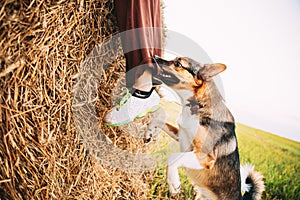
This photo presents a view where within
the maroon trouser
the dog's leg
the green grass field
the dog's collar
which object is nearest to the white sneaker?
the maroon trouser

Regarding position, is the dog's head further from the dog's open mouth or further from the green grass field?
the green grass field

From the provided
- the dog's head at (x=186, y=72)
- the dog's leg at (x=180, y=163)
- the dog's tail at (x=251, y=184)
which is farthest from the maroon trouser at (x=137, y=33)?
the dog's tail at (x=251, y=184)

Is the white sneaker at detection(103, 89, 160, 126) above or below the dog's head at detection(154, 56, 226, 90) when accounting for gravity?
below

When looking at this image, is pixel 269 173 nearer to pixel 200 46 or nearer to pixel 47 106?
pixel 200 46

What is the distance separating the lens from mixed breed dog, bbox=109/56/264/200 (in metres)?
1.78

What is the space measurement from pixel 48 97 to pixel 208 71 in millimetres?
940

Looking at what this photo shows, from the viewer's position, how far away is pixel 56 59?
1438mm

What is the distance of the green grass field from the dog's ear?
2.87ft

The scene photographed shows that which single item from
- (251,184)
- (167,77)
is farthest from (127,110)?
(251,184)

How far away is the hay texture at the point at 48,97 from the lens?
4.31 ft

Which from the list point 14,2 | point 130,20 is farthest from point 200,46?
point 14,2

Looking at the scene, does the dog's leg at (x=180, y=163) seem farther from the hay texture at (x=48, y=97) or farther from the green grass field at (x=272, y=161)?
the hay texture at (x=48, y=97)

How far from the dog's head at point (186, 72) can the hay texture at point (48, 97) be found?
1.15 ft

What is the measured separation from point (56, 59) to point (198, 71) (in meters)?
0.84
